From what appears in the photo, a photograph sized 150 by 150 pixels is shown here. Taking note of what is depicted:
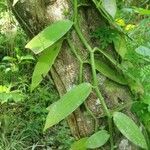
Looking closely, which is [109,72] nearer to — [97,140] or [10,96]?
[97,140]

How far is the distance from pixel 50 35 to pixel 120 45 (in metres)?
0.16

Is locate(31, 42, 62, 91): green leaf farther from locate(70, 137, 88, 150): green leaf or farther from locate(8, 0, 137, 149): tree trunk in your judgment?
locate(70, 137, 88, 150): green leaf

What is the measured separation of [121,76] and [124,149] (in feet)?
0.51

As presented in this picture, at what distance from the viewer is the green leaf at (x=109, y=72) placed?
2.83ft

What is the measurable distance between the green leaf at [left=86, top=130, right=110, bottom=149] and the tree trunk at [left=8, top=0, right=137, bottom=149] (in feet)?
0.10

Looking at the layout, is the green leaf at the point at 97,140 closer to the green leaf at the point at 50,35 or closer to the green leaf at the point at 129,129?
the green leaf at the point at 129,129

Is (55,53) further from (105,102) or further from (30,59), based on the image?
(30,59)

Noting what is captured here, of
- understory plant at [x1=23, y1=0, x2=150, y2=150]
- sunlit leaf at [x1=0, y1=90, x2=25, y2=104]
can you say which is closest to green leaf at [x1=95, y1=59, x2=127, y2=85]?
understory plant at [x1=23, y1=0, x2=150, y2=150]

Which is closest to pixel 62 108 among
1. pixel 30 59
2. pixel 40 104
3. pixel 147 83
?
pixel 147 83

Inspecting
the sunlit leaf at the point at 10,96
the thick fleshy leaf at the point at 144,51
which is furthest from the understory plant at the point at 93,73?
the sunlit leaf at the point at 10,96

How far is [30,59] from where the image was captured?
2.26 m

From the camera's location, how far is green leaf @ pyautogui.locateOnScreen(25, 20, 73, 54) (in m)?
0.83

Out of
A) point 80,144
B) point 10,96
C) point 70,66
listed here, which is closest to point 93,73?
point 70,66

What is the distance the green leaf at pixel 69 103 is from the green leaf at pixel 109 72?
56mm
